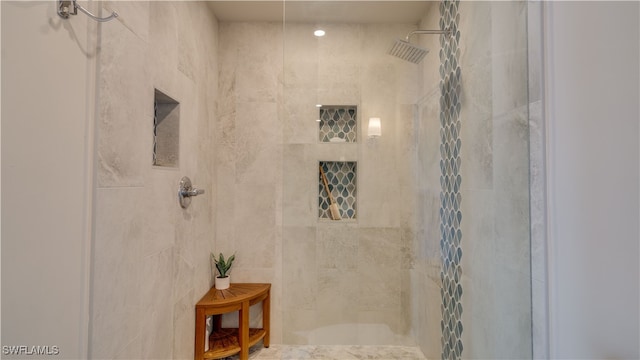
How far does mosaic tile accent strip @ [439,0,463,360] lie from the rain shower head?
10 centimetres

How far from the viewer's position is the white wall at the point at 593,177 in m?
0.63

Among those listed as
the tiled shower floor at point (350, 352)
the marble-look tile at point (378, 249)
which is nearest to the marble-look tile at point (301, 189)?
the marble-look tile at point (378, 249)

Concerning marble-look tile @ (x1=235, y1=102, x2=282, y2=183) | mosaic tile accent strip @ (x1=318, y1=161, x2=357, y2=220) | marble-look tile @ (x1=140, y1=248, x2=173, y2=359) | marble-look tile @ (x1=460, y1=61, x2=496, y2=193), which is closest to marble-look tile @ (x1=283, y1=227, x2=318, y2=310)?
mosaic tile accent strip @ (x1=318, y1=161, x2=357, y2=220)

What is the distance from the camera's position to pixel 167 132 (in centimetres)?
138

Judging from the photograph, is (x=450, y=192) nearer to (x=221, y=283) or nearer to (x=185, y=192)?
(x=185, y=192)

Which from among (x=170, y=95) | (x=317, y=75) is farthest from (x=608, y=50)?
(x=170, y=95)

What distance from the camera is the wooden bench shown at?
1.56 meters

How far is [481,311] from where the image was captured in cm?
104

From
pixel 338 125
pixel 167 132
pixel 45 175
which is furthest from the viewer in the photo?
pixel 167 132

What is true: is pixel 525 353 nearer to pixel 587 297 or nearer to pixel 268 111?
pixel 587 297

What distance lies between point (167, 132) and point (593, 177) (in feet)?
5.10

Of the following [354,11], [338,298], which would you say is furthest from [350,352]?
[354,11]

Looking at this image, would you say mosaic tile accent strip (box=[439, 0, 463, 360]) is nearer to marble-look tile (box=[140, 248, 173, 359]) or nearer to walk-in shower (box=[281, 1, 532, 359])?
walk-in shower (box=[281, 1, 532, 359])

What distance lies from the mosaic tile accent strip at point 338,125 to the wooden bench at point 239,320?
1126 millimetres
